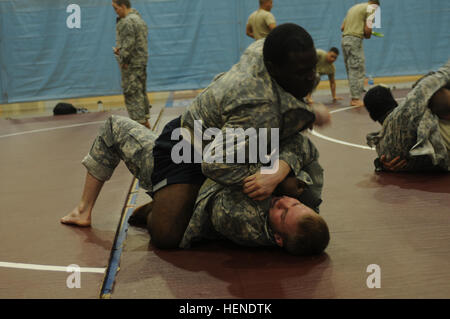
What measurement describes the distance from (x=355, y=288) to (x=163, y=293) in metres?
0.72

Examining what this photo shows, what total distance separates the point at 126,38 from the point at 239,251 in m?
3.95

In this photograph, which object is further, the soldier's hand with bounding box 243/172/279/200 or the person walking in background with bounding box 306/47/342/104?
the person walking in background with bounding box 306/47/342/104

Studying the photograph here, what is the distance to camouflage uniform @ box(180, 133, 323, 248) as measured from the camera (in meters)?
2.16

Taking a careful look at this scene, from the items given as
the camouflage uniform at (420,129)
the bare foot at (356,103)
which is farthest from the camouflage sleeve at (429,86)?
the bare foot at (356,103)

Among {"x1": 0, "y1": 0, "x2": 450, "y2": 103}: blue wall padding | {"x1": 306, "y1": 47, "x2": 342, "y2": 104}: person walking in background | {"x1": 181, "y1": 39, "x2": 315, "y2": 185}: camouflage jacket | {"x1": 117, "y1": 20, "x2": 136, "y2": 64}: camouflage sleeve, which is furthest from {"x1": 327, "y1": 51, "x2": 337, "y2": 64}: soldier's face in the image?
{"x1": 181, "y1": 39, "x2": 315, "y2": 185}: camouflage jacket

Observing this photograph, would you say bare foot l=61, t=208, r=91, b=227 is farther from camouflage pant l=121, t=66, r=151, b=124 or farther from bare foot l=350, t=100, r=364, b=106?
bare foot l=350, t=100, r=364, b=106

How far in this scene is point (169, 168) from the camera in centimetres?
240

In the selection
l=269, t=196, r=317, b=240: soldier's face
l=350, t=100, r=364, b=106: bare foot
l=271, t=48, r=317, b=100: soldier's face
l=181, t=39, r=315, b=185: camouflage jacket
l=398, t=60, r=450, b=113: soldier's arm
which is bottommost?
l=350, t=100, r=364, b=106: bare foot

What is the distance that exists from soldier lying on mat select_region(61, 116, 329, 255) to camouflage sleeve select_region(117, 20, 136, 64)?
3250mm

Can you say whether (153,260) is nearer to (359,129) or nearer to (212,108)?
(212,108)

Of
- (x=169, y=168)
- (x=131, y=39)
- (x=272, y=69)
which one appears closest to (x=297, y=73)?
(x=272, y=69)

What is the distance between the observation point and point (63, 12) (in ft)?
29.4
